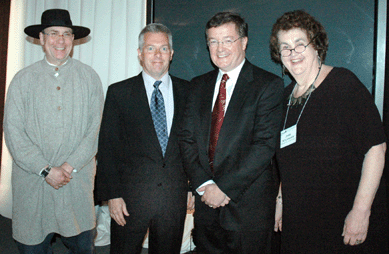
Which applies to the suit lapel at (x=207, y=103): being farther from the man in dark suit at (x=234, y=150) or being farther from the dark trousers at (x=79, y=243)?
the dark trousers at (x=79, y=243)

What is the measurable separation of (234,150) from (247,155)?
0.28 feet

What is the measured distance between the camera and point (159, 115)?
2.01m

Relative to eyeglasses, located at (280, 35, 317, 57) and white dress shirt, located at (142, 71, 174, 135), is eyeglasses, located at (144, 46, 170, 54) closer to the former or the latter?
white dress shirt, located at (142, 71, 174, 135)

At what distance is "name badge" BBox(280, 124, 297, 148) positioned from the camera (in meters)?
1.63

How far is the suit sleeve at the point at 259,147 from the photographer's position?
1.66 meters

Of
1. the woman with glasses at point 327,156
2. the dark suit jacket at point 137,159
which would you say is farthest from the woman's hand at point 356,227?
the dark suit jacket at point 137,159

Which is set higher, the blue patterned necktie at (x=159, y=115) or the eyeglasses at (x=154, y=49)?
the eyeglasses at (x=154, y=49)

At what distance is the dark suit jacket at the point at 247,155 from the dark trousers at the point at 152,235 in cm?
29

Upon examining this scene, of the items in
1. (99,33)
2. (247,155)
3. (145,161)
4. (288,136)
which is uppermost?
(99,33)

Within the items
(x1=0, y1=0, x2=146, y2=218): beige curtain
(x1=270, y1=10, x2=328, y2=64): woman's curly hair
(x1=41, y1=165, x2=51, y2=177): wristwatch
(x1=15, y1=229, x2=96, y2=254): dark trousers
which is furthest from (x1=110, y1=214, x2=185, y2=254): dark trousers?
(x1=0, y1=0, x2=146, y2=218): beige curtain

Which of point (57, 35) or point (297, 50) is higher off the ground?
point (57, 35)

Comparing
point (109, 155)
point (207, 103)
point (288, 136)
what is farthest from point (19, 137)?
point (288, 136)

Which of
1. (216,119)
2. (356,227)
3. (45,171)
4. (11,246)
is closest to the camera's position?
(356,227)

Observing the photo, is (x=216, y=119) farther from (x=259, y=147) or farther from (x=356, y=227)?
(x=356, y=227)
